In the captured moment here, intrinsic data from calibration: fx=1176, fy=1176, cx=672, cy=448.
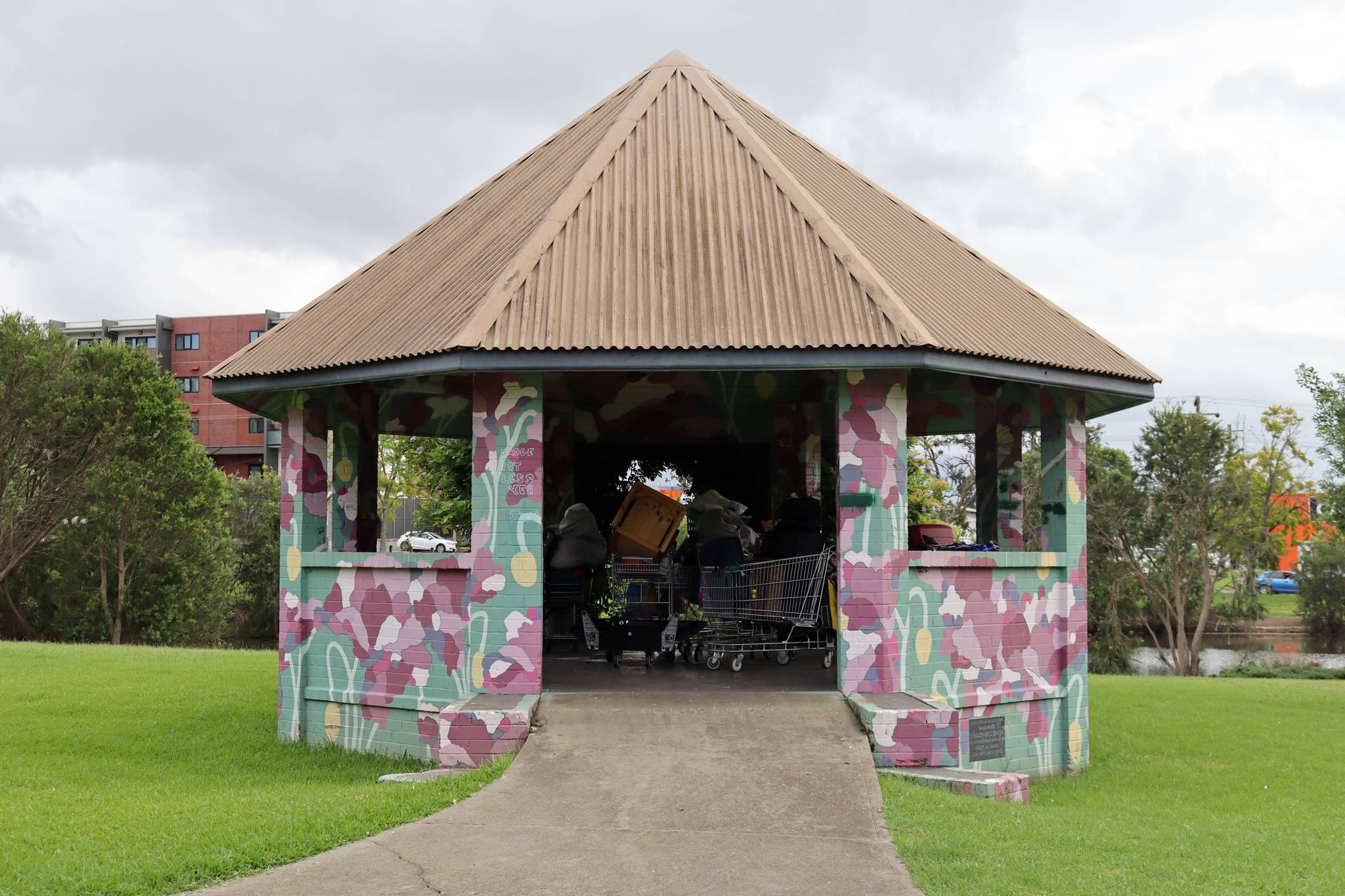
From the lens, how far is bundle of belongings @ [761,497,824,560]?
12.2 meters

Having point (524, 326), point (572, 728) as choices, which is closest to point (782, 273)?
point (524, 326)

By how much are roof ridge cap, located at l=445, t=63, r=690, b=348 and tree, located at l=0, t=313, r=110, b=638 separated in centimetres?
2439

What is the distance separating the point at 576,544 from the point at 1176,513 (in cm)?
2906

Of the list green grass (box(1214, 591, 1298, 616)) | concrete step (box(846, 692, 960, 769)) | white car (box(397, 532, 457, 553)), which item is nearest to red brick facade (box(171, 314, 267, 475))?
white car (box(397, 532, 457, 553))

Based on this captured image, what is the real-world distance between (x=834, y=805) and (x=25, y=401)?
30.4m

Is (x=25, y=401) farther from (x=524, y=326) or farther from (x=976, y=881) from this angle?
(x=976, y=881)

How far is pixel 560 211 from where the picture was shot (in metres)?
11.1

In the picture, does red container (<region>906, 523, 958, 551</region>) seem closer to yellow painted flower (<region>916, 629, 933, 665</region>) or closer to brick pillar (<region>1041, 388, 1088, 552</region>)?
brick pillar (<region>1041, 388, 1088, 552</region>)

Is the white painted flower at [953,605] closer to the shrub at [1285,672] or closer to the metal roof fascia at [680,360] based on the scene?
the metal roof fascia at [680,360]

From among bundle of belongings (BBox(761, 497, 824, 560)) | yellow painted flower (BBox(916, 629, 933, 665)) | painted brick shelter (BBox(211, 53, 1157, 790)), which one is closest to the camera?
painted brick shelter (BBox(211, 53, 1157, 790))

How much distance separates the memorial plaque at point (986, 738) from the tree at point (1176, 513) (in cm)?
2830

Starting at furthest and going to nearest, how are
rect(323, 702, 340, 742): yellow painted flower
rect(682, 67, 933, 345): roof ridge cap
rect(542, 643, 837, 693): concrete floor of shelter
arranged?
rect(323, 702, 340, 742): yellow painted flower → rect(542, 643, 837, 693): concrete floor of shelter → rect(682, 67, 933, 345): roof ridge cap

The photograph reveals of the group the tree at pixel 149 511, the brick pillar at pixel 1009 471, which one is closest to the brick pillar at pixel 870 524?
the brick pillar at pixel 1009 471

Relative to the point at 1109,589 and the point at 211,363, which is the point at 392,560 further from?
the point at 211,363
